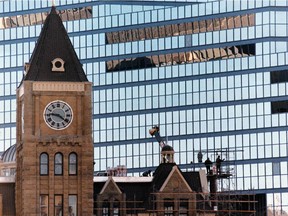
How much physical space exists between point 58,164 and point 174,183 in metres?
12.2

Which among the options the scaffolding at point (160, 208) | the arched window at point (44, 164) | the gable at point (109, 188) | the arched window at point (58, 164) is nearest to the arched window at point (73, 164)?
the arched window at point (58, 164)

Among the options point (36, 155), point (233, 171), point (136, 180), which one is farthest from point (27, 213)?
point (233, 171)

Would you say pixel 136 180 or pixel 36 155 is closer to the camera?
pixel 36 155

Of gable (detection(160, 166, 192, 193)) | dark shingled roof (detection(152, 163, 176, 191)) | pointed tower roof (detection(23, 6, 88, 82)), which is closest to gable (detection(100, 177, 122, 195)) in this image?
dark shingled roof (detection(152, 163, 176, 191))

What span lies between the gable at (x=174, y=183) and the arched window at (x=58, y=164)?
11.3m

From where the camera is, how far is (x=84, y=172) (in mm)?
143750

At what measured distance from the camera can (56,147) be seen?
471 feet

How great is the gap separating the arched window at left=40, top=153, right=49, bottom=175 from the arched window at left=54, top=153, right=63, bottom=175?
27.4 inches

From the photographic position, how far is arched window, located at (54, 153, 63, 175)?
143500 mm

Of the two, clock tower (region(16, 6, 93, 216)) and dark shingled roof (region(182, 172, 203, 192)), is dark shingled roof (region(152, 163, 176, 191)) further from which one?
clock tower (region(16, 6, 93, 216))

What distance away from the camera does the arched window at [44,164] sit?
143375 millimetres

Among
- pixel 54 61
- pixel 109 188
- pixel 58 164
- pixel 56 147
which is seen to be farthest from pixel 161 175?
pixel 54 61

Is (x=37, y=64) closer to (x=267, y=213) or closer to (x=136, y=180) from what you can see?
(x=136, y=180)

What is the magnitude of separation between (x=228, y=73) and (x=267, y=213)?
17.5 metres
